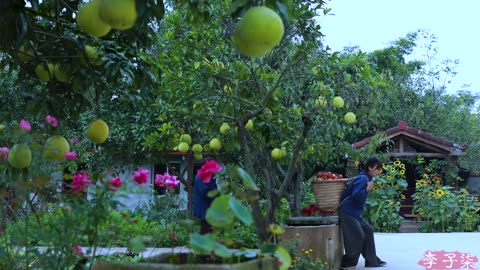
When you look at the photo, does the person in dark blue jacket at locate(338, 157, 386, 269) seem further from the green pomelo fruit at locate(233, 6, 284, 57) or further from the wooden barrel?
the green pomelo fruit at locate(233, 6, 284, 57)

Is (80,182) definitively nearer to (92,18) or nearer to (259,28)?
(92,18)

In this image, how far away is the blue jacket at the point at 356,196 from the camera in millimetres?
7543

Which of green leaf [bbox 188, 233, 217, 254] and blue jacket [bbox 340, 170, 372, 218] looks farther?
blue jacket [bbox 340, 170, 372, 218]

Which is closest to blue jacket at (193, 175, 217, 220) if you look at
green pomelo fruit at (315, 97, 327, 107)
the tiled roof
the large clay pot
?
green pomelo fruit at (315, 97, 327, 107)

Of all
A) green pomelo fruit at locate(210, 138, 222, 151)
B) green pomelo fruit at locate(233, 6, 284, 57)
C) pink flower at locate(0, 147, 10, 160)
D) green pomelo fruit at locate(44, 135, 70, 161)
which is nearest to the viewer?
green pomelo fruit at locate(233, 6, 284, 57)

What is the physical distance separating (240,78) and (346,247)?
8.57ft

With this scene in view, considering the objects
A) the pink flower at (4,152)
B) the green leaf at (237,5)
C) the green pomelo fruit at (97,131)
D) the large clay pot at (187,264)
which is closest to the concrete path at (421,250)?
the pink flower at (4,152)

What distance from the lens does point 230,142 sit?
24.2 ft

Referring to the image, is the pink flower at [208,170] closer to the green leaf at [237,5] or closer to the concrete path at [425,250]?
the green leaf at [237,5]

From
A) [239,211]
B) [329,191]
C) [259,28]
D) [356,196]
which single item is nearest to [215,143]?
[329,191]

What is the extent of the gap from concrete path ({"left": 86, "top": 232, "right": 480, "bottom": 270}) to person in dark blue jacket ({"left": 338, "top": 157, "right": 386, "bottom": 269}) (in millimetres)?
205

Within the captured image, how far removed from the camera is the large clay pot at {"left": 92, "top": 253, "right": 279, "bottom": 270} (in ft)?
6.37

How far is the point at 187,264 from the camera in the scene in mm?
2125

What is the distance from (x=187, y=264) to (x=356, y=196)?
568cm
